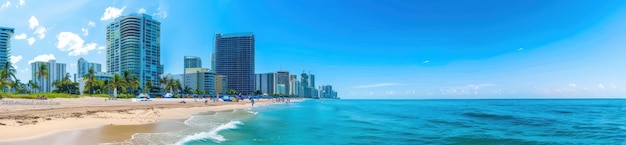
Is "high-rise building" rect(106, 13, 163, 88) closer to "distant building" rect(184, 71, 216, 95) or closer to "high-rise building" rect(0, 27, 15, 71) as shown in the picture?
"distant building" rect(184, 71, 216, 95)

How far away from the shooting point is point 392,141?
16609mm

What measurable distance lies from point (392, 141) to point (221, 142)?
812 cm

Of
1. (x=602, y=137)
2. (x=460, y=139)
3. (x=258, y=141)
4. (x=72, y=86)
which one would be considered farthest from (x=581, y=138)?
(x=72, y=86)

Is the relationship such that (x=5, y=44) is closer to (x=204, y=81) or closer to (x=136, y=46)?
(x=136, y=46)

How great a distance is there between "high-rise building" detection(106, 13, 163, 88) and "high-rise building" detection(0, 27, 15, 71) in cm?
4093

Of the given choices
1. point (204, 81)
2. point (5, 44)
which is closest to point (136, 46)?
point (204, 81)

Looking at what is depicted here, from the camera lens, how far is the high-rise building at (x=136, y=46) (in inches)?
6152

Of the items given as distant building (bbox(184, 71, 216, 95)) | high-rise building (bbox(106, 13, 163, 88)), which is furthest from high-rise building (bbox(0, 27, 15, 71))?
distant building (bbox(184, 71, 216, 95))

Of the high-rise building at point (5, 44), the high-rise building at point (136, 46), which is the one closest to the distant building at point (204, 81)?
the high-rise building at point (136, 46)

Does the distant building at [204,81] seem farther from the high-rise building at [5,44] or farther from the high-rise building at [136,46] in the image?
the high-rise building at [5,44]

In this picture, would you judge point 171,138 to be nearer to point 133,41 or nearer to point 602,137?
point 602,137

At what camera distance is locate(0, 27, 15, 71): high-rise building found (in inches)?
4754

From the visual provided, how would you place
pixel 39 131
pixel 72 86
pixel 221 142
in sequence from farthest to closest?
pixel 72 86 → pixel 221 142 → pixel 39 131

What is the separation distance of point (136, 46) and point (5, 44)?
148 ft
